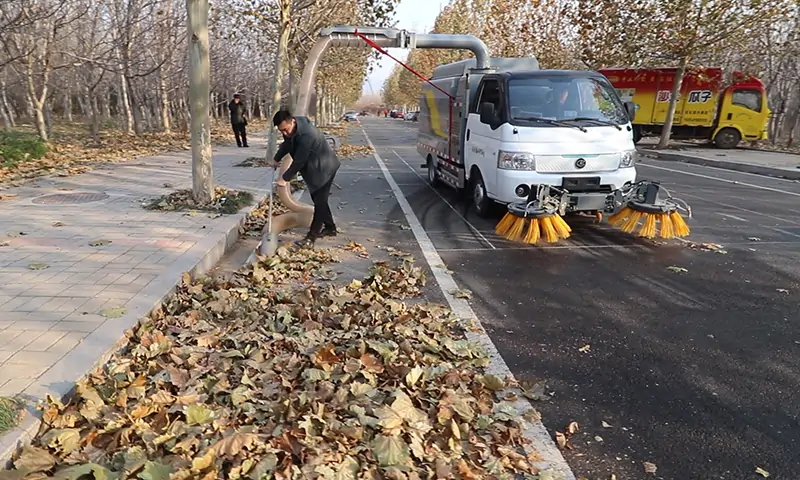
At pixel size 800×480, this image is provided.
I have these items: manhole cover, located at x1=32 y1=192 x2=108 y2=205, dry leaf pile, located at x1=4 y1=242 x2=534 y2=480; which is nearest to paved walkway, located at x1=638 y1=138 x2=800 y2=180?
dry leaf pile, located at x1=4 y1=242 x2=534 y2=480

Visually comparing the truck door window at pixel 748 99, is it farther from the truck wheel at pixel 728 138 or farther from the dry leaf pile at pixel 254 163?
the dry leaf pile at pixel 254 163

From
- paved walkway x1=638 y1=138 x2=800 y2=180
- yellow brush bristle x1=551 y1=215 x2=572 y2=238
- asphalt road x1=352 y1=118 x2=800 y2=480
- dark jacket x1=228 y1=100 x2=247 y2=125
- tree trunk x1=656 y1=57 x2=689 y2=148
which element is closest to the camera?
asphalt road x1=352 y1=118 x2=800 y2=480

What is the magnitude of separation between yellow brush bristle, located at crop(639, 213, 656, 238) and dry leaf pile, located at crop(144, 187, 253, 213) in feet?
18.6

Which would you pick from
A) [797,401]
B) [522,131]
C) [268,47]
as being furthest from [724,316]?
[268,47]

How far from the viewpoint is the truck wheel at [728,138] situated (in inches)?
940

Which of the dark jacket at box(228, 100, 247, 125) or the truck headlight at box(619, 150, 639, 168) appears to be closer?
the truck headlight at box(619, 150, 639, 168)

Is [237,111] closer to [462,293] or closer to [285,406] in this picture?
[462,293]

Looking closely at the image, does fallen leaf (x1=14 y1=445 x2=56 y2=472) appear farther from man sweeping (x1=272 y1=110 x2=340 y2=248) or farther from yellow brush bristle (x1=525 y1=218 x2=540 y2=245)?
yellow brush bristle (x1=525 y1=218 x2=540 y2=245)

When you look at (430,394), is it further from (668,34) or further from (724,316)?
(668,34)

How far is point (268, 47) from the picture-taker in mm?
19188

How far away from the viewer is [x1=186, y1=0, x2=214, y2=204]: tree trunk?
24.2ft

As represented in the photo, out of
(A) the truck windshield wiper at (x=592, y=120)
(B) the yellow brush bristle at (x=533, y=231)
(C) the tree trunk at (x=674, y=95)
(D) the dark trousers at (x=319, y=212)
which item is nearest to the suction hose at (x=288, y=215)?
(D) the dark trousers at (x=319, y=212)

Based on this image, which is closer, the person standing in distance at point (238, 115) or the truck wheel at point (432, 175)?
the truck wheel at point (432, 175)

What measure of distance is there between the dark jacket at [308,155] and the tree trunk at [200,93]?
74.3 inches
